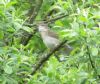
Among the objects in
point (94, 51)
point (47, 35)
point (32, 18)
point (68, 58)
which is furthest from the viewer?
point (47, 35)

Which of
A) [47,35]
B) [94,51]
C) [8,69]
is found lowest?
[47,35]

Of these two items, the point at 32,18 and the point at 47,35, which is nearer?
the point at 32,18

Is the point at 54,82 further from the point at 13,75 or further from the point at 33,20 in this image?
the point at 33,20

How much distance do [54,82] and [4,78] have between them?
0.59m

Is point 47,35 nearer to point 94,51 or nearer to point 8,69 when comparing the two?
point 8,69

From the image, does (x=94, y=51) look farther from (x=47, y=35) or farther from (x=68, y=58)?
(x=47, y=35)

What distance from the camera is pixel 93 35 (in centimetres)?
345

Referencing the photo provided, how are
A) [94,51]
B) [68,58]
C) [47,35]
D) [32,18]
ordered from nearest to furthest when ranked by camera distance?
[94,51] < [68,58] < [32,18] < [47,35]

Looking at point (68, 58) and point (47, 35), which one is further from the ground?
point (68, 58)

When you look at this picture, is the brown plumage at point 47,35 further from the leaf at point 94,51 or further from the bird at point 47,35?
the leaf at point 94,51

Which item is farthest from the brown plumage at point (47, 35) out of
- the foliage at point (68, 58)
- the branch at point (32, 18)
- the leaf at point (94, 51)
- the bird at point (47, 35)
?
the leaf at point (94, 51)

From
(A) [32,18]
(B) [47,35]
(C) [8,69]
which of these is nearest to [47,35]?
(B) [47,35]

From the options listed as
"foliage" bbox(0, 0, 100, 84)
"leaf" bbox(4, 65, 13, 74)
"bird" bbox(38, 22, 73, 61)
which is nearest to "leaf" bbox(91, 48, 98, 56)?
"foliage" bbox(0, 0, 100, 84)

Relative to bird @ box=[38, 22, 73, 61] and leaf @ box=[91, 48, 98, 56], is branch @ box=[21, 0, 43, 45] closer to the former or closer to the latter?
bird @ box=[38, 22, 73, 61]
